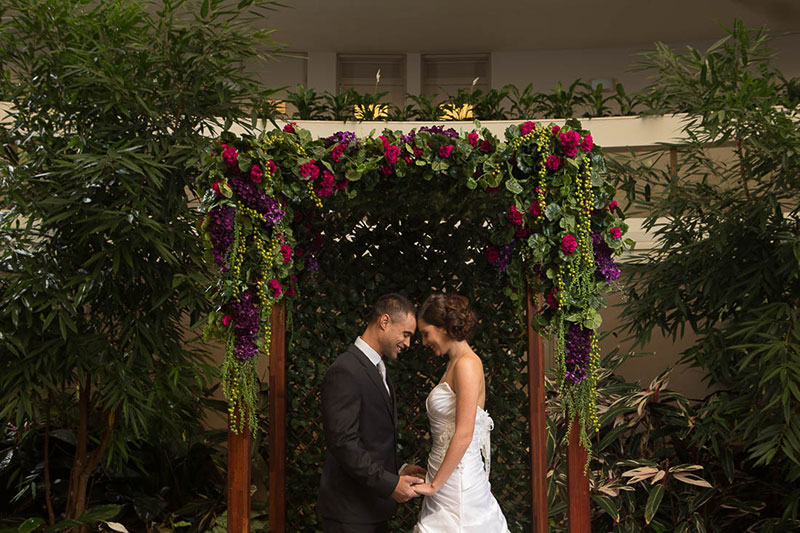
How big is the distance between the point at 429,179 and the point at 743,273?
7.97 feet

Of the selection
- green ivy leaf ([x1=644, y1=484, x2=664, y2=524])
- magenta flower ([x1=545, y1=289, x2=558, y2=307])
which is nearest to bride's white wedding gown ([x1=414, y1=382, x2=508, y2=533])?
magenta flower ([x1=545, y1=289, x2=558, y2=307])

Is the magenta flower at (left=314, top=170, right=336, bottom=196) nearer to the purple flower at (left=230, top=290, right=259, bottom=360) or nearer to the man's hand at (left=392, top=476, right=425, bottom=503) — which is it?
the purple flower at (left=230, top=290, right=259, bottom=360)

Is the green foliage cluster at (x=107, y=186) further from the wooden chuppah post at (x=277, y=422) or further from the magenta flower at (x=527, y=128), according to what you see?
the magenta flower at (x=527, y=128)

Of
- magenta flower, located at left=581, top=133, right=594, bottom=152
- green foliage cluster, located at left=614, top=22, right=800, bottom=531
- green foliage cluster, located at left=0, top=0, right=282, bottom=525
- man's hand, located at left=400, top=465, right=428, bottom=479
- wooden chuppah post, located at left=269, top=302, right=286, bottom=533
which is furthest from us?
green foliage cluster, located at left=614, top=22, right=800, bottom=531

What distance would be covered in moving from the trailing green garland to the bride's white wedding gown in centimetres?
47

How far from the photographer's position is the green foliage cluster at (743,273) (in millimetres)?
4441

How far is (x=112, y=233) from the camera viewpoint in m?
4.29

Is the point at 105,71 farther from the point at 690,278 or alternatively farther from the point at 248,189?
the point at 690,278

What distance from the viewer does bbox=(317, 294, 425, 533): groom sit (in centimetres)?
303

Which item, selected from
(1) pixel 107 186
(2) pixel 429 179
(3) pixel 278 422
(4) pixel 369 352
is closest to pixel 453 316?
(4) pixel 369 352

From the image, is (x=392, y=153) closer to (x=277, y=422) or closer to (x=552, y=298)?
(x=552, y=298)

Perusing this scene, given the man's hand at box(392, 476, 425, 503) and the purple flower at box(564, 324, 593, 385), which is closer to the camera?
the man's hand at box(392, 476, 425, 503)

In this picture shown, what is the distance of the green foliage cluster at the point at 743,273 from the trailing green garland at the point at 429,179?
1706 millimetres

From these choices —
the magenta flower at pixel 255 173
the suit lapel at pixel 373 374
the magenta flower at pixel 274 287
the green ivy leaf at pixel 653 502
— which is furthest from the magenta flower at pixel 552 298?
the green ivy leaf at pixel 653 502
